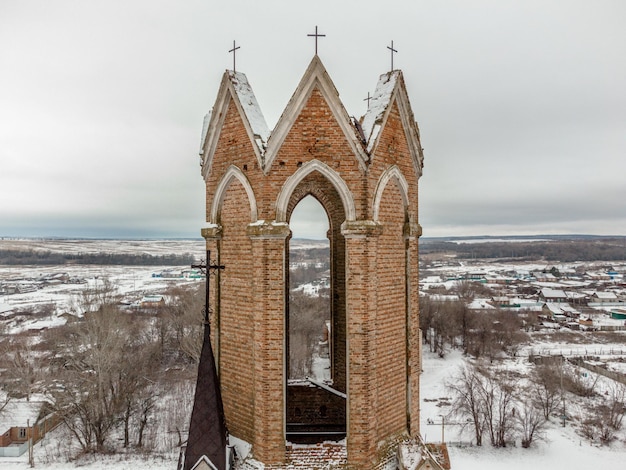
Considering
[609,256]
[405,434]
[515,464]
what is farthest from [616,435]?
[609,256]

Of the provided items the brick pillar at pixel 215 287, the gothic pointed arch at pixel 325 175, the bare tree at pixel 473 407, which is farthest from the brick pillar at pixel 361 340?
the bare tree at pixel 473 407

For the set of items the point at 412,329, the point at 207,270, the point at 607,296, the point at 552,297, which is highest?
the point at 207,270

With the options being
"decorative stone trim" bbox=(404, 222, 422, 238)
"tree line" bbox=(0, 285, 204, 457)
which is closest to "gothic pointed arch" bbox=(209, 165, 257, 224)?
"decorative stone trim" bbox=(404, 222, 422, 238)

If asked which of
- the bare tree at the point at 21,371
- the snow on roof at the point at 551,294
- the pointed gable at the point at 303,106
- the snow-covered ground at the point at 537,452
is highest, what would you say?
the pointed gable at the point at 303,106

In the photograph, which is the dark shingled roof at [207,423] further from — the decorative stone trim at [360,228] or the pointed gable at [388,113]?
the pointed gable at [388,113]

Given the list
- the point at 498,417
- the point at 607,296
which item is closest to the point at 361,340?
the point at 498,417

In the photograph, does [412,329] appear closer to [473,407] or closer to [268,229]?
[268,229]

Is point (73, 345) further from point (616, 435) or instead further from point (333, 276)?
point (616, 435)
